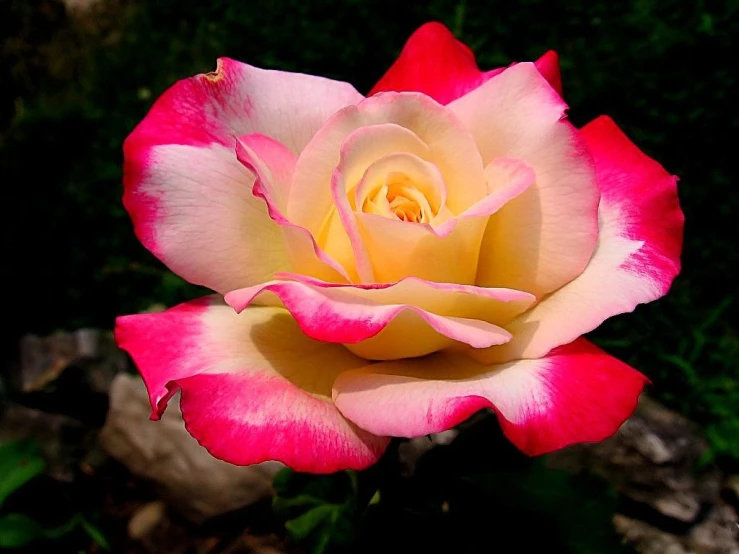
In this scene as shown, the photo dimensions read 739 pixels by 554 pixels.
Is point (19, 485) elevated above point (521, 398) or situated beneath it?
situated beneath

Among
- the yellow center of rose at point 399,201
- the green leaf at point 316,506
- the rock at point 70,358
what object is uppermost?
the yellow center of rose at point 399,201

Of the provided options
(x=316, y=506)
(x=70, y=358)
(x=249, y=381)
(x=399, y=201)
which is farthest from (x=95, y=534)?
(x=399, y=201)

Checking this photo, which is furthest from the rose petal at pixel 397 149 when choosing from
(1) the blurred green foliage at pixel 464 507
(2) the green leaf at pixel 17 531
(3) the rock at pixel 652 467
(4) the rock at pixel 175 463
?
(2) the green leaf at pixel 17 531

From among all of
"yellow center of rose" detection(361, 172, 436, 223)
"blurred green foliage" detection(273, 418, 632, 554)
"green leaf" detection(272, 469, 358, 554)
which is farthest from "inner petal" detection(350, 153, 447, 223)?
"green leaf" detection(272, 469, 358, 554)

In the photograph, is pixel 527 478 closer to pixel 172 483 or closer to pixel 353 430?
pixel 353 430

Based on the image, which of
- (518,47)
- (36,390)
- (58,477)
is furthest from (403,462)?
(518,47)

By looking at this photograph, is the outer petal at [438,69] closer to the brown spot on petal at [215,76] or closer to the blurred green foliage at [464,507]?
the brown spot on petal at [215,76]

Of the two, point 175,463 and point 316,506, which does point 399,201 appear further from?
point 175,463
